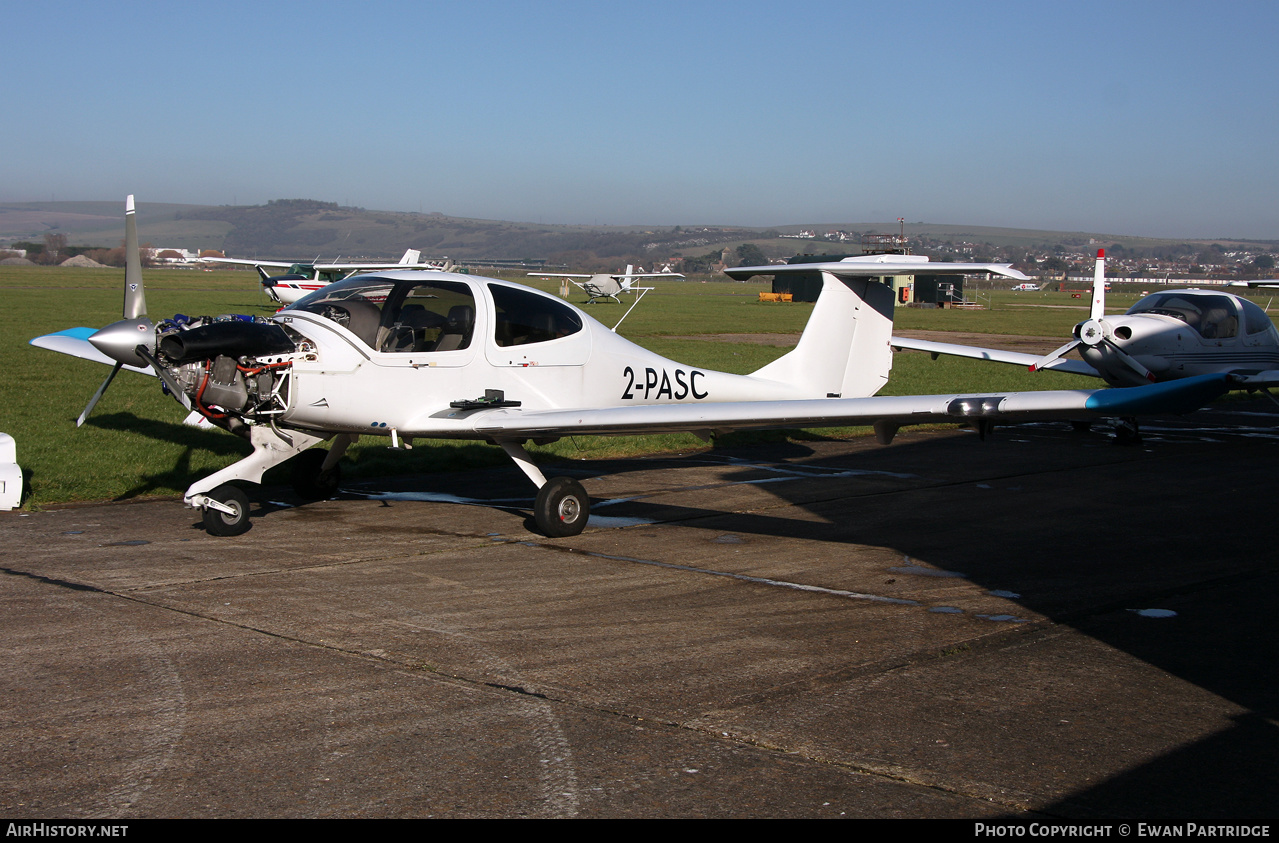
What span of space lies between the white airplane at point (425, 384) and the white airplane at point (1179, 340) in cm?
769

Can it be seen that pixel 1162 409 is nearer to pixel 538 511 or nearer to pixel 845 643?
pixel 845 643

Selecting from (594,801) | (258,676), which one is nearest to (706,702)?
(594,801)

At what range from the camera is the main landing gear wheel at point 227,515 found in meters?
8.67

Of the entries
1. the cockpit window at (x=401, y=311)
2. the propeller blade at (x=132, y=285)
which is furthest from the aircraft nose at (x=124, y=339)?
the cockpit window at (x=401, y=311)

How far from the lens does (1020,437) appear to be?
16.1 meters

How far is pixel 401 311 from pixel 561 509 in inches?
89.3

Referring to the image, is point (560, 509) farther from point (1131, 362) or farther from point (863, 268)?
point (1131, 362)

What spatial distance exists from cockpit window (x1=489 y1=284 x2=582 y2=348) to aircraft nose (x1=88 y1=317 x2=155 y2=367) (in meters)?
2.91

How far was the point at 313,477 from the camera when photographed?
10336mm

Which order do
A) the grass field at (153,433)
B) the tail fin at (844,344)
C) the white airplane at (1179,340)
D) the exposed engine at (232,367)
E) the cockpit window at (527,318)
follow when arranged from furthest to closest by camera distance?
the white airplane at (1179,340)
the tail fin at (844,344)
the grass field at (153,433)
the cockpit window at (527,318)
the exposed engine at (232,367)

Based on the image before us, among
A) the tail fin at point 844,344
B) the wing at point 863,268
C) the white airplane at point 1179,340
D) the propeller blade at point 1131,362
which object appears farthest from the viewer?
the white airplane at point 1179,340

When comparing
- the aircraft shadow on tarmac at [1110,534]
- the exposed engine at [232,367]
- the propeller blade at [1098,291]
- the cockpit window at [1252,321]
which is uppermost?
the propeller blade at [1098,291]

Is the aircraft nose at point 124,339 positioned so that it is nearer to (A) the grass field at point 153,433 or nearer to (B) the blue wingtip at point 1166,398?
(A) the grass field at point 153,433

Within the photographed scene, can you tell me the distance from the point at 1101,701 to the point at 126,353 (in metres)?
7.54
